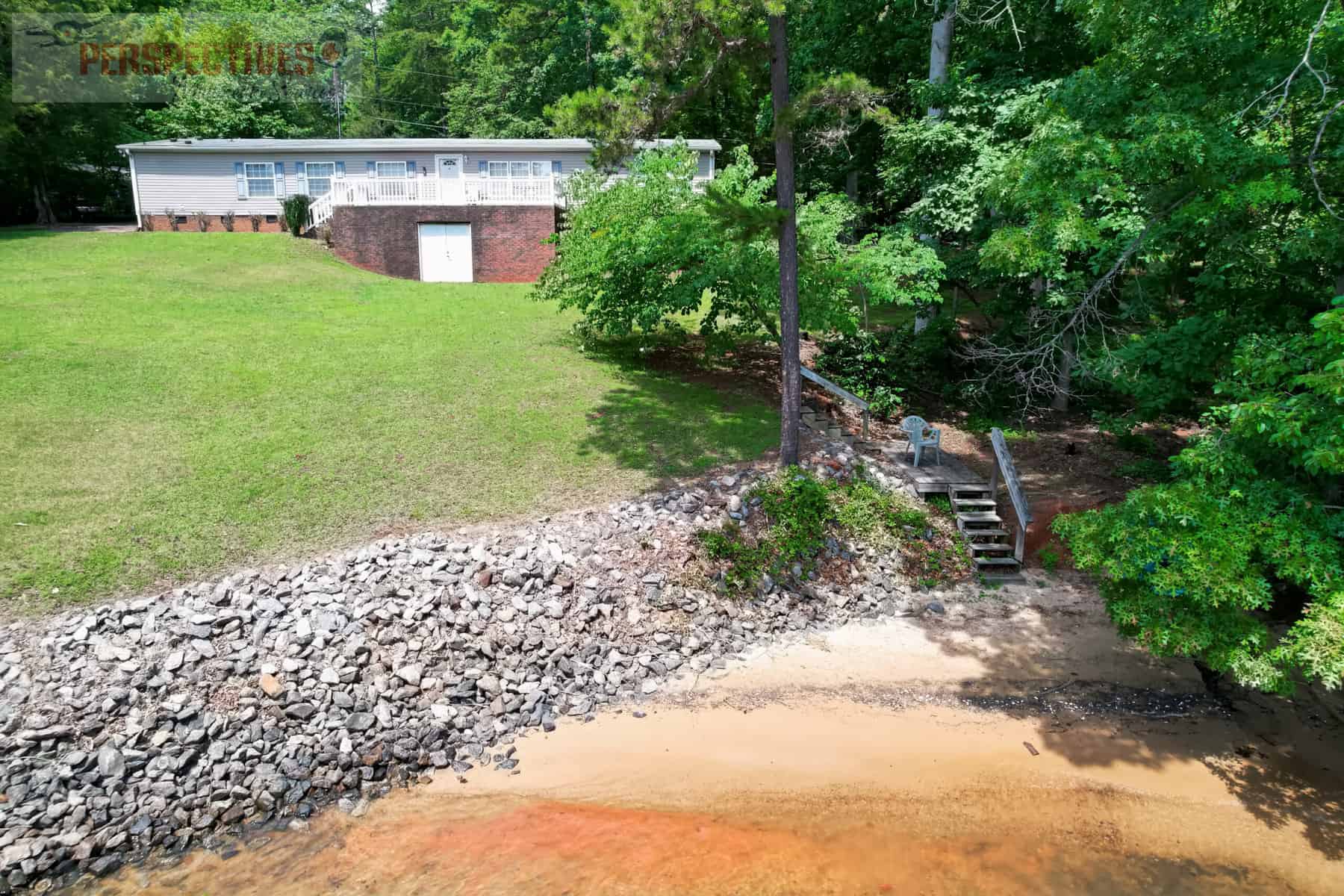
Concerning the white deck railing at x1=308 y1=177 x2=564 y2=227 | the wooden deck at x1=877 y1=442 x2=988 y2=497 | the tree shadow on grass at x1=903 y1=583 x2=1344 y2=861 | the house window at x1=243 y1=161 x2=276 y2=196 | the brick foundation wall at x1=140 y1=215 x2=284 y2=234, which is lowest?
the tree shadow on grass at x1=903 y1=583 x2=1344 y2=861

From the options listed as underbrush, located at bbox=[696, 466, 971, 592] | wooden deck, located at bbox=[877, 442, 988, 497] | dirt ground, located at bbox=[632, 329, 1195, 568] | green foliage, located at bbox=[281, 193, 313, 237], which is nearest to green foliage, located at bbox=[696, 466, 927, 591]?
underbrush, located at bbox=[696, 466, 971, 592]

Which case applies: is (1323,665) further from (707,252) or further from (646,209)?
(646,209)

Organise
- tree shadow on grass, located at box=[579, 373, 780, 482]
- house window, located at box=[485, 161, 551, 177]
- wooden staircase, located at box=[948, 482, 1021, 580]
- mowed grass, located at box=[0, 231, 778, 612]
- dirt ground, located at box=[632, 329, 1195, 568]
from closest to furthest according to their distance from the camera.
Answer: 1. mowed grass, located at box=[0, 231, 778, 612]
2. wooden staircase, located at box=[948, 482, 1021, 580]
3. dirt ground, located at box=[632, 329, 1195, 568]
4. tree shadow on grass, located at box=[579, 373, 780, 482]
5. house window, located at box=[485, 161, 551, 177]

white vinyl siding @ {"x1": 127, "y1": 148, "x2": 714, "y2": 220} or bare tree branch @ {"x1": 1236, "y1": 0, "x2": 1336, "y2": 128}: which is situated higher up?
white vinyl siding @ {"x1": 127, "y1": 148, "x2": 714, "y2": 220}

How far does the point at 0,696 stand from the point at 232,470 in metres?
4.37

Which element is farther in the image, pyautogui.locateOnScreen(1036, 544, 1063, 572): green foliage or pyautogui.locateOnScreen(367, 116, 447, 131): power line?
pyautogui.locateOnScreen(367, 116, 447, 131): power line

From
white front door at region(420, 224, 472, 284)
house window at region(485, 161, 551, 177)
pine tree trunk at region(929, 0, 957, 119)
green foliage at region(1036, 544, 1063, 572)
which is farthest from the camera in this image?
house window at region(485, 161, 551, 177)

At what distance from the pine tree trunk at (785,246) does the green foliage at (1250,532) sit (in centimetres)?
495

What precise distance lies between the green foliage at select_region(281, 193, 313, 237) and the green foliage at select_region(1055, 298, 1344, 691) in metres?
26.2

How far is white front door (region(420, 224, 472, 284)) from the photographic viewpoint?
23703 millimetres

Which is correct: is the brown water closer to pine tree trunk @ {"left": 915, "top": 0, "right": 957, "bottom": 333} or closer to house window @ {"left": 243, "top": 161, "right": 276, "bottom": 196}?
pine tree trunk @ {"left": 915, "top": 0, "right": 957, "bottom": 333}

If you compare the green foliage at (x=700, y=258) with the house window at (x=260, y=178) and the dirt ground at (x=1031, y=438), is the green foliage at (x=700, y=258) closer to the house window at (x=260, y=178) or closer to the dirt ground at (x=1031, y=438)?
the dirt ground at (x=1031, y=438)

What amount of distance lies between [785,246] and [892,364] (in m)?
7.20

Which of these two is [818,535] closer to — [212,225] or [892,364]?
[892,364]
